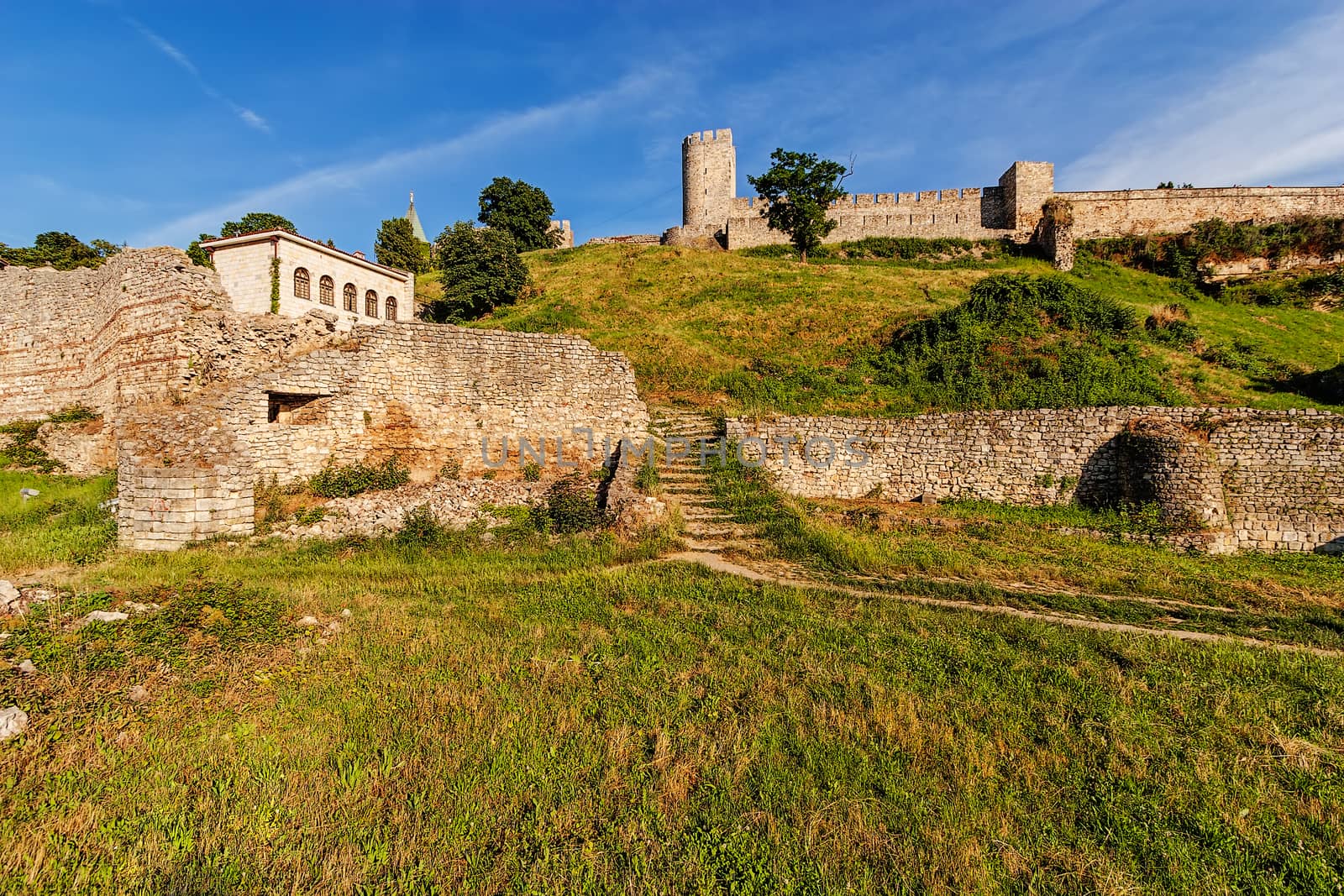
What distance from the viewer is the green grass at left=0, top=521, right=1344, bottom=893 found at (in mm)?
2955

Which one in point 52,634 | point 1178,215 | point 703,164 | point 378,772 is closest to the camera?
point 378,772

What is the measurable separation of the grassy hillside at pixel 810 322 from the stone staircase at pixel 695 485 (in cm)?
198

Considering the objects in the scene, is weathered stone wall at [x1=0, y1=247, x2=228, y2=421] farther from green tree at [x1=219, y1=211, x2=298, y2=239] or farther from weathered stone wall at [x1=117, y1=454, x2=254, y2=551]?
green tree at [x1=219, y1=211, x2=298, y2=239]

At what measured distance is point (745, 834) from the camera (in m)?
3.19

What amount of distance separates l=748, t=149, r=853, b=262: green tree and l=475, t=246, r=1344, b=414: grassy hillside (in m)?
2.55

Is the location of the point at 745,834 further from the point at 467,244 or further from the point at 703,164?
the point at 703,164

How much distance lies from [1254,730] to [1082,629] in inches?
85.9

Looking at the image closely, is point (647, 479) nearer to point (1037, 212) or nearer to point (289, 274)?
point (289, 274)

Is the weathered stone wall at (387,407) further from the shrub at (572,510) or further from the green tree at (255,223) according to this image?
the green tree at (255,223)

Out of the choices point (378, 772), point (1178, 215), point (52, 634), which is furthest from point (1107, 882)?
point (1178, 215)

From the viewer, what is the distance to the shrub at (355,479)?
11.7 m

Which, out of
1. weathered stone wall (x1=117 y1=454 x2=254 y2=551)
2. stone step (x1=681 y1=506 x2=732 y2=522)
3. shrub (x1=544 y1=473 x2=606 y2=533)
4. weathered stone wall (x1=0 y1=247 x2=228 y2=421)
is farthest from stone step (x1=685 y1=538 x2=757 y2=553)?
weathered stone wall (x1=0 y1=247 x2=228 y2=421)

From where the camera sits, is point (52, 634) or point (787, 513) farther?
point (787, 513)

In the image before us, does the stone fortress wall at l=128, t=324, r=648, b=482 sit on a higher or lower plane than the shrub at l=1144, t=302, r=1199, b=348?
lower
